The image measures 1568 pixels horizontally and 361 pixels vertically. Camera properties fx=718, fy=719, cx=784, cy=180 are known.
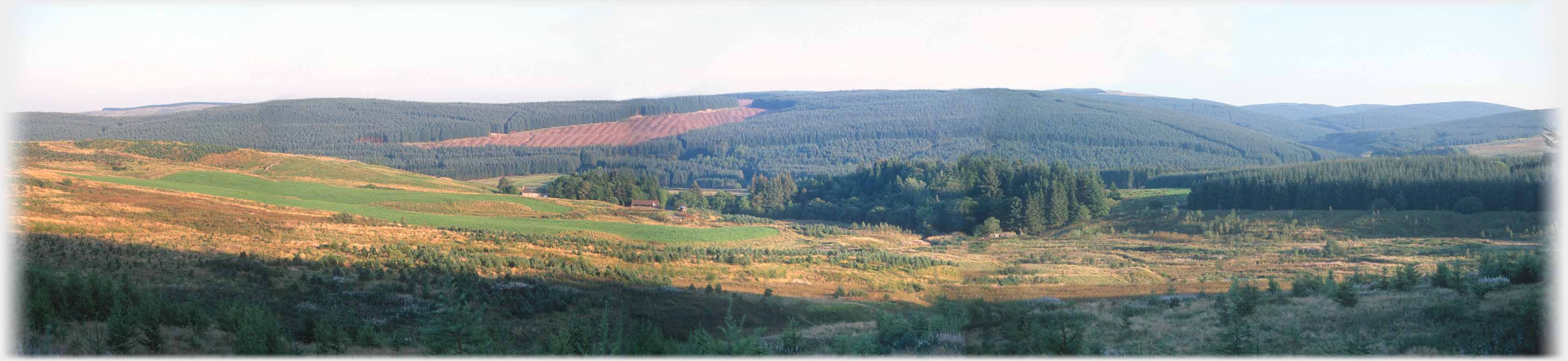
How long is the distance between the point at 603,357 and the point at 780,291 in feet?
14.7

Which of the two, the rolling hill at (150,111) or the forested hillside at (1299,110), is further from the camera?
the forested hillside at (1299,110)

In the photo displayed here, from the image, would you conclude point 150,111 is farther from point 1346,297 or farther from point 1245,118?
point 1245,118

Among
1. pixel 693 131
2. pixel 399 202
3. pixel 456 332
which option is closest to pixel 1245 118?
pixel 693 131

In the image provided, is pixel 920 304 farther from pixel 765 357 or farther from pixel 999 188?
pixel 999 188

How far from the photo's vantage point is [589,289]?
11.2 m

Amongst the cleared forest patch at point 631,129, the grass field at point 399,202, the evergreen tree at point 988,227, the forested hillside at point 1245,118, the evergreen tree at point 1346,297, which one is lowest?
the evergreen tree at point 1346,297

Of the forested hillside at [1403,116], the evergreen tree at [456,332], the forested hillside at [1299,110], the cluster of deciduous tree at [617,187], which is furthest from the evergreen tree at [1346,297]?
the forested hillside at [1299,110]

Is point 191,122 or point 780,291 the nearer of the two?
point 780,291

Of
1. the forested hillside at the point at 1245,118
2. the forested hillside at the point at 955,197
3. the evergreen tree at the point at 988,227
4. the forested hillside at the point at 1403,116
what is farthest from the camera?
the forested hillside at the point at 1403,116

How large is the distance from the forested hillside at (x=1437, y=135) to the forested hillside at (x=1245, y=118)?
673cm

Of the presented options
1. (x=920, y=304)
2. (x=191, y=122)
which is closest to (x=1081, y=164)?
(x=920, y=304)

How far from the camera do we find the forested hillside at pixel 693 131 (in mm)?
15250

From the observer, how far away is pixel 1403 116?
105125mm

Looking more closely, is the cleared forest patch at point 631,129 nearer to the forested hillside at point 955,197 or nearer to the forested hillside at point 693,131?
the forested hillside at point 693,131
